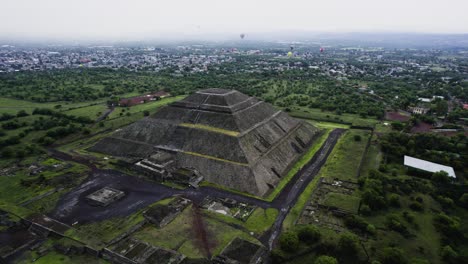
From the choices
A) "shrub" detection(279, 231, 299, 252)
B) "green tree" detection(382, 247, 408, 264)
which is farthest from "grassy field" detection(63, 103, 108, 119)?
"green tree" detection(382, 247, 408, 264)

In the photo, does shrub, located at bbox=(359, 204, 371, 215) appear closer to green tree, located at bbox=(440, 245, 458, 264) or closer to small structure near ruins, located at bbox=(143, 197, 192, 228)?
green tree, located at bbox=(440, 245, 458, 264)

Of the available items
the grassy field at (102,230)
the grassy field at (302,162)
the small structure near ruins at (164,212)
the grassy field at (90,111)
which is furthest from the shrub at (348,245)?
the grassy field at (90,111)

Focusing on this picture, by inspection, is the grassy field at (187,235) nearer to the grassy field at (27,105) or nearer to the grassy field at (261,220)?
the grassy field at (261,220)

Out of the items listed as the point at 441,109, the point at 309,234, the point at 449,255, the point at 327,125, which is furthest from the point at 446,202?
the point at 441,109

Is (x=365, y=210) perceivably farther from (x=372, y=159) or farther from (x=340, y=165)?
(x=372, y=159)

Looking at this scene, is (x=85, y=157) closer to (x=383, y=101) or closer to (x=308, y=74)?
(x=383, y=101)

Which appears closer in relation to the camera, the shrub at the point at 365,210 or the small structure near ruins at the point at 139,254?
the small structure near ruins at the point at 139,254

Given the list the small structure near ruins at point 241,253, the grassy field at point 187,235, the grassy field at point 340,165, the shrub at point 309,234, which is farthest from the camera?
the grassy field at point 340,165
